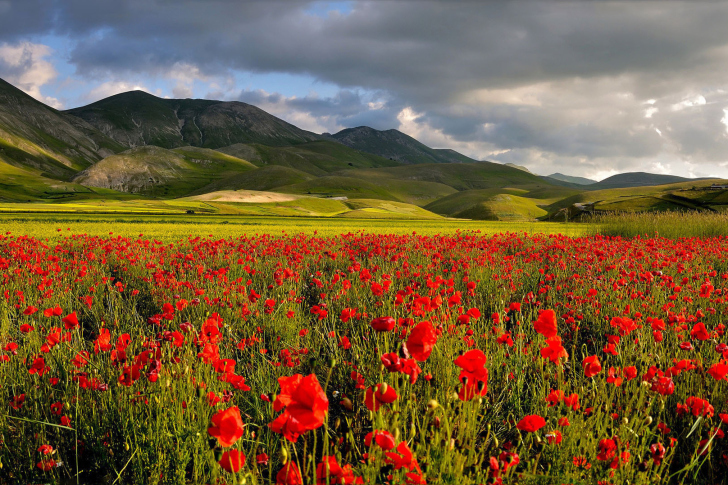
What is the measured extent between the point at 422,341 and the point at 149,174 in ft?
607

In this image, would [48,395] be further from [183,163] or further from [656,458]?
[183,163]

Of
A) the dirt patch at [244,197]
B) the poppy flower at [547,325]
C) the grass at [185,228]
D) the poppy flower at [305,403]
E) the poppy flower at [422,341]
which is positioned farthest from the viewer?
the dirt patch at [244,197]

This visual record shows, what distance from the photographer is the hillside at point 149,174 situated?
15000 cm

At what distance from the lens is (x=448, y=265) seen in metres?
9.59

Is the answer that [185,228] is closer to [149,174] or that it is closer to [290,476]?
[290,476]

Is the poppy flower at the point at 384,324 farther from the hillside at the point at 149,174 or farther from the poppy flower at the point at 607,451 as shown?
the hillside at the point at 149,174

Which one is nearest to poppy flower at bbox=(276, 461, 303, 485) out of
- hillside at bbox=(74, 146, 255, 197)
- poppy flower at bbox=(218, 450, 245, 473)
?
poppy flower at bbox=(218, 450, 245, 473)

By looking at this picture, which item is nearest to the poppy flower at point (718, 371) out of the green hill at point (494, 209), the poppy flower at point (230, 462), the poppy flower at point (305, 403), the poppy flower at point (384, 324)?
the poppy flower at point (384, 324)

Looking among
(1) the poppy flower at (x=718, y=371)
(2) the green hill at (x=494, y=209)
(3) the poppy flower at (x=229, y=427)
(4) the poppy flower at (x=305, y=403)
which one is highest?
(2) the green hill at (x=494, y=209)

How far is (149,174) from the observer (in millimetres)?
163625

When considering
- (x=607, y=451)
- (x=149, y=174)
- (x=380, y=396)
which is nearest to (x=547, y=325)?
(x=607, y=451)

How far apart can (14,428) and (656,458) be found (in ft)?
13.3

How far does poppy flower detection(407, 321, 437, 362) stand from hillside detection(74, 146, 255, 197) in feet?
555

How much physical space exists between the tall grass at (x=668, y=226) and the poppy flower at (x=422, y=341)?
17402 mm
